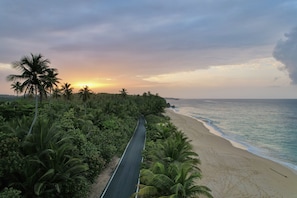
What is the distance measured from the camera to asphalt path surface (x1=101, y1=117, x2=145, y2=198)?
16.0 m

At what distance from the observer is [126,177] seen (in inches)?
738

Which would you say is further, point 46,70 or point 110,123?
point 110,123

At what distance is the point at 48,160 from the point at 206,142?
2995 cm

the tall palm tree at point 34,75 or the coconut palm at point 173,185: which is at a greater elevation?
the tall palm tree at point 34,75

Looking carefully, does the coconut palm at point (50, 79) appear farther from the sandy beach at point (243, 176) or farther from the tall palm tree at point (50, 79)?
the sandy beach at point (243, 176)

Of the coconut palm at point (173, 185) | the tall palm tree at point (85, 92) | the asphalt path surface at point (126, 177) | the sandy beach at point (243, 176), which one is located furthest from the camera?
the tall palm tree at point (85, 92)

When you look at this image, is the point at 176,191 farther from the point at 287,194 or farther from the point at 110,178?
the point at 287,194

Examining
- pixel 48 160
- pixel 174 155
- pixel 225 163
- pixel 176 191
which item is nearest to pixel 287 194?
pixel 225 163

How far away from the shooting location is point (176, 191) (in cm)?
1166

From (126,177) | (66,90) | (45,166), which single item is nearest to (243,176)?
(126,177)

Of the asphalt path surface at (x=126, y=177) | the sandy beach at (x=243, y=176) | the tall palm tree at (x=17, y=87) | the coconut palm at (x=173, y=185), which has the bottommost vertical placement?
the sandy beach at (x=243, y=176)

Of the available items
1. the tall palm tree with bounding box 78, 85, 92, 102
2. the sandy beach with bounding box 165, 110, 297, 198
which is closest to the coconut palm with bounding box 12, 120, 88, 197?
the sandy beach with bounding box 165, 110, 297, 198

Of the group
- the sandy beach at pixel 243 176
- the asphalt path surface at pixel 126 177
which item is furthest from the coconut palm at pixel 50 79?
the sandy beach at pixel 243 176

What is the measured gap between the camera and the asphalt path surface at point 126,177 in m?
16.0
